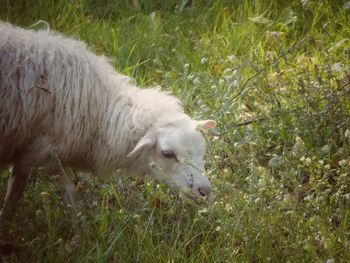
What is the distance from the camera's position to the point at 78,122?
14.3 ft

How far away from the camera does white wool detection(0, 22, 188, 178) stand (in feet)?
14.0

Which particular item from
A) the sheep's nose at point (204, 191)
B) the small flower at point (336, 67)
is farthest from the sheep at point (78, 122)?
A: the small flower at point (336, 67)

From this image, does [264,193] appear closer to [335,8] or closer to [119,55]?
[119,55]

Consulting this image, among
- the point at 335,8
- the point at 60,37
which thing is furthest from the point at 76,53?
the point at 335,8

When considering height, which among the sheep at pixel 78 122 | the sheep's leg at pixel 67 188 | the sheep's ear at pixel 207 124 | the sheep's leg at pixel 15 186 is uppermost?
the sheep's ear at pixel 207 124

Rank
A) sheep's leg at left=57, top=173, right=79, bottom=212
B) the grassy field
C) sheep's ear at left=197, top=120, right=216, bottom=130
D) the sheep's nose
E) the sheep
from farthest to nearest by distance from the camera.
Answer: sheep's leg at left=57, top=173, right=79, bottom=212, sheep's ear at left=197, top=120, right=216, bottom=130, the sheep, the sheep's nose, the grassy field

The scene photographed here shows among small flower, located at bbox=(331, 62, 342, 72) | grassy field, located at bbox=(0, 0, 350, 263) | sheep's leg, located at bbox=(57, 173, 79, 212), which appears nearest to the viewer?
grassy field, located at bbox=(0, 0, 350, 263)

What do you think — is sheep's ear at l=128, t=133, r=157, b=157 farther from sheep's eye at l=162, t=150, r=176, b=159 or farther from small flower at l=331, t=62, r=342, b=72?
small flower at l=331, t=62, r=342, b=72

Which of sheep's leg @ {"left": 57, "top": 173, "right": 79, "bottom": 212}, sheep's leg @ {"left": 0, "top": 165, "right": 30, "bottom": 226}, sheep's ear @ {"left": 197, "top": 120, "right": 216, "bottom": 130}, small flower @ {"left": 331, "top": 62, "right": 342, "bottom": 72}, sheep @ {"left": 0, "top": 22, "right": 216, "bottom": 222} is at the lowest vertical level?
sheep's leg @ {"left": 0, "top": 165, "right": 30, "bottom": 226}

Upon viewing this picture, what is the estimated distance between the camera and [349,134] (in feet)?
13.0

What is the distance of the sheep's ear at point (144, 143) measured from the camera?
Result: 4.30 m

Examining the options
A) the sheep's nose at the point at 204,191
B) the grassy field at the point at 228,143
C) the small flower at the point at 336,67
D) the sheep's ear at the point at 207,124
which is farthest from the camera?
the small flower at the point at 336,67

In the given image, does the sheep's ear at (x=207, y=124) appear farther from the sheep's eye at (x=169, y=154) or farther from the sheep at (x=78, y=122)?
the sheep's eye at (x=169, y=154)

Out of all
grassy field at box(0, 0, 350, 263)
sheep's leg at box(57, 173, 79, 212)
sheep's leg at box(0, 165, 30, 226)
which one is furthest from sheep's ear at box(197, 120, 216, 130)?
sheep's leg at box(0, 165, 30, 226)
